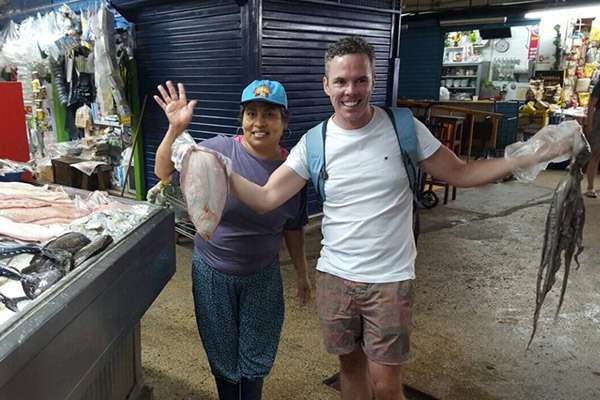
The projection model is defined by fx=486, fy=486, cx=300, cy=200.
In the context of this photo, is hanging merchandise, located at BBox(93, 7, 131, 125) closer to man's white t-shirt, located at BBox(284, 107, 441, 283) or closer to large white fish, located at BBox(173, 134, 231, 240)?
large white fish, located at BBox(173, 134, 231, 240)

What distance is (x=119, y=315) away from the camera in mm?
1398

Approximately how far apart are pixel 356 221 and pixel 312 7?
10.7ft

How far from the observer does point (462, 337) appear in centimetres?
299

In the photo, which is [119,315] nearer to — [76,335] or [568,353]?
[76,335]

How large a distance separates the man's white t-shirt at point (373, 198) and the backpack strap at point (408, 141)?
0.06 feet

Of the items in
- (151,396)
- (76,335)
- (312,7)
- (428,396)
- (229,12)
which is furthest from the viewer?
(312,7)

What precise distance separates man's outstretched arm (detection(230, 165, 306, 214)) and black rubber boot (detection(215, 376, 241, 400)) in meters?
0.74

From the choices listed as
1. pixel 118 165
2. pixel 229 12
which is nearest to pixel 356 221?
pixel 229 12

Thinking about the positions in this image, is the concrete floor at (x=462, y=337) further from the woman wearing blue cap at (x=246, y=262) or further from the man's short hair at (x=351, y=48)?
the man's short hair at (x=351, y=48)

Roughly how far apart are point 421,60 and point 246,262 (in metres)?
9.27

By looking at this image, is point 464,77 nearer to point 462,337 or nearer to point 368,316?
point 462,337

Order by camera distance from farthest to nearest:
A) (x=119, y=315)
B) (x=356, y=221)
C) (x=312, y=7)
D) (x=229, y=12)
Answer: (x=312, y=7)
(x=229, y=12)
(x=356, y=221)
(x=119, y=315)

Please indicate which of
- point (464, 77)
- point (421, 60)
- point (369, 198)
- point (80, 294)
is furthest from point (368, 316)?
point (464, 77)

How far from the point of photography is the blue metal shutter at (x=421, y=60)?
9.82 m
